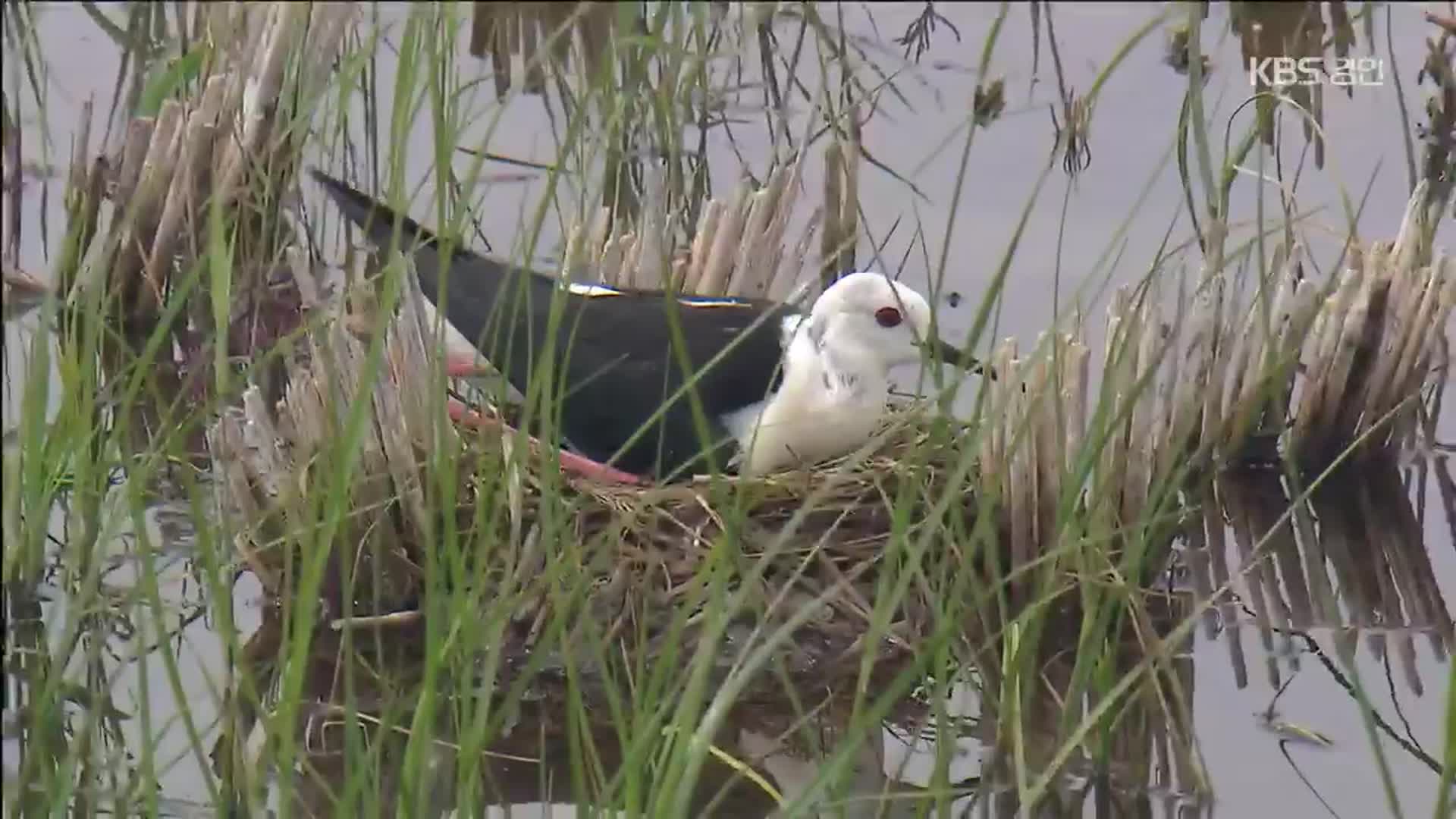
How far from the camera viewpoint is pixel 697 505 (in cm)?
325

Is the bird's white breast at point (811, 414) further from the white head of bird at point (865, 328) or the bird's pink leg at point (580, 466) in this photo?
the bird's pink leg at point (580, 466)

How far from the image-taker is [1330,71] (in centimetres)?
410

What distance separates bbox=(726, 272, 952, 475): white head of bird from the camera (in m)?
3.41

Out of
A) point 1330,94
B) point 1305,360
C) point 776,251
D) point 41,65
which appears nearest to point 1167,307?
point 1305,360

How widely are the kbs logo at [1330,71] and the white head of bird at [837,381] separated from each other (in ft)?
2.47

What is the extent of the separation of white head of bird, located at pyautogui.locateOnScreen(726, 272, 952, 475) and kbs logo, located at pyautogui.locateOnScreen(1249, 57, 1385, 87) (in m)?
0.75

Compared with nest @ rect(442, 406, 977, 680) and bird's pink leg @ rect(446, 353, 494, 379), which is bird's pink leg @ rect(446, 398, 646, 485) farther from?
bird's pink leg @ rect(446, 353, 494, 379)

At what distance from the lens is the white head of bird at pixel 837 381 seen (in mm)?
A: 3410

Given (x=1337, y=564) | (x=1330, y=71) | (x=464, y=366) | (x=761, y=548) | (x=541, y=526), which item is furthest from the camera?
(x=1330, y=71)

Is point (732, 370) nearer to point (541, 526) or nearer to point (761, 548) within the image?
point (761, 548)

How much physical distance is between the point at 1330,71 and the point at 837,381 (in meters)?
1.31

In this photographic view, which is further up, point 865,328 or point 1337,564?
point 865,328

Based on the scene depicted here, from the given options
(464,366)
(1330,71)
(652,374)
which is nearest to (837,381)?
(652,374)

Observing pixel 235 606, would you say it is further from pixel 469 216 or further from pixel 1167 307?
pixel 1167 307
